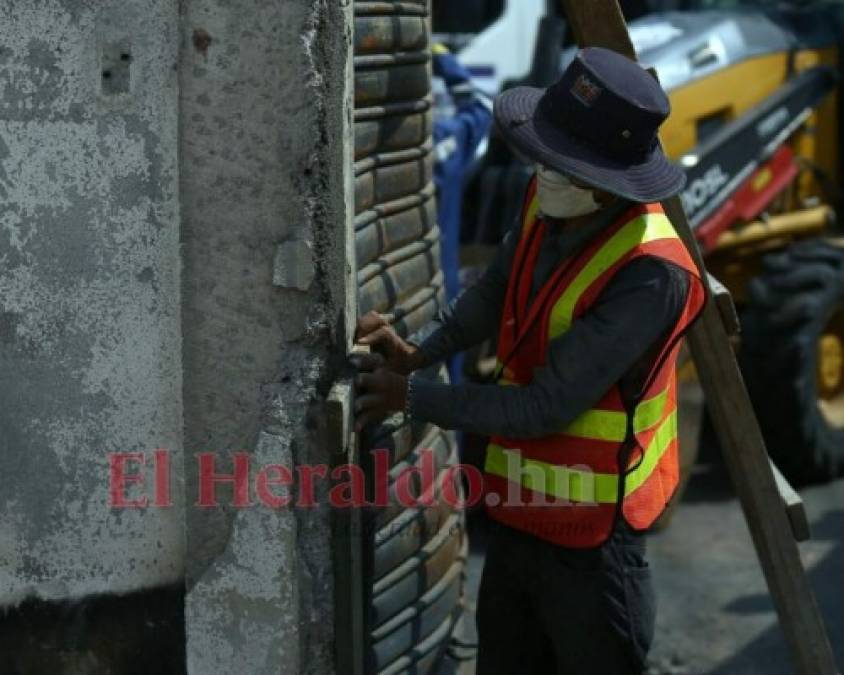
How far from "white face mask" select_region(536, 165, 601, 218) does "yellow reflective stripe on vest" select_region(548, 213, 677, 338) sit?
0.08 metres

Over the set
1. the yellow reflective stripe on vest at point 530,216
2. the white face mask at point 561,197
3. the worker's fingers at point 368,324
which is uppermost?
the white face mask at point 561,197

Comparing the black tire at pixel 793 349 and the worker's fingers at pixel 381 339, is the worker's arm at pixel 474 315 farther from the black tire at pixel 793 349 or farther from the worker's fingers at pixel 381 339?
the black tire at pixel 793 349

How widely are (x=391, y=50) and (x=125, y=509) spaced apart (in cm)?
116

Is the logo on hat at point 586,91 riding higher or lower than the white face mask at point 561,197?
higher

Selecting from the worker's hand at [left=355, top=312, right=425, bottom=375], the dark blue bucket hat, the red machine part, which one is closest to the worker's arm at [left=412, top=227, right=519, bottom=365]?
the worker's hand at [left=355, top=312, right=425, bottom=375]

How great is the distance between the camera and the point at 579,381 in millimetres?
3090

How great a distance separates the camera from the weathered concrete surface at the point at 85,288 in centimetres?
301

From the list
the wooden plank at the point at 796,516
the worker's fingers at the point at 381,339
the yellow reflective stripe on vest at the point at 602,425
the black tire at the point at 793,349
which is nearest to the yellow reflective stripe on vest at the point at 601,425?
the yellow reflective stripe on vest at the point at 602,425

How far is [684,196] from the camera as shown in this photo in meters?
6.15

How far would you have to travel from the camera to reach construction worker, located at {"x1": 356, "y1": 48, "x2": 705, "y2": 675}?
10.2 ft

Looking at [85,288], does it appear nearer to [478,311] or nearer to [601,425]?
[478,311]

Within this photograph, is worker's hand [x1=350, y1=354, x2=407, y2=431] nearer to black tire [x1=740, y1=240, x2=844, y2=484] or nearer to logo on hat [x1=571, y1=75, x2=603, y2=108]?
logo on hat [x1=571, y1=75, x2=603, y2=108]

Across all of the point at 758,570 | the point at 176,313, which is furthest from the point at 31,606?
the point at 758,570

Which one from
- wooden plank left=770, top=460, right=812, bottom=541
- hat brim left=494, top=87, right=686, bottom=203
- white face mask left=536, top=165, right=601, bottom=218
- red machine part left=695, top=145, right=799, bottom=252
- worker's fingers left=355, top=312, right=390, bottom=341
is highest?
hat brim left=494, top=87, right=686, bottom=203
